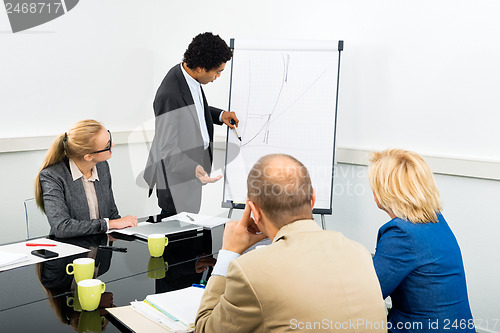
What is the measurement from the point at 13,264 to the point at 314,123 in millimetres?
1868

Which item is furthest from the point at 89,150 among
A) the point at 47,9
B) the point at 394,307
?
the point at 47,9

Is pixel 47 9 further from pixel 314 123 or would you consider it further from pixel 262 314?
→ pixel 262 314

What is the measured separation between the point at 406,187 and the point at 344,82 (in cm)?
185

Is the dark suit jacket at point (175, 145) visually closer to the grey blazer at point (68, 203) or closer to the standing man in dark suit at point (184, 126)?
the standing man in dark suit at point (184, 126)

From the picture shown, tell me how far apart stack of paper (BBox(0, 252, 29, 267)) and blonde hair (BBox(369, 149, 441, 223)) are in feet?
3.98

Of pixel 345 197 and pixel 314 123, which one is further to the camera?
pixel 345 197

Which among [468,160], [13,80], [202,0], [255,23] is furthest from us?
[202,0]

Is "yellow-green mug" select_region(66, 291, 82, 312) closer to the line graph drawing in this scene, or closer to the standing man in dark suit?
the standing man in dark suit

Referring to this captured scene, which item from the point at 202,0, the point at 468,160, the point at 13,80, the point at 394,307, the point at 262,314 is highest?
the point at 202,0

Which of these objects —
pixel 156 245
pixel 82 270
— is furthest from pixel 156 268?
pixel 82 270

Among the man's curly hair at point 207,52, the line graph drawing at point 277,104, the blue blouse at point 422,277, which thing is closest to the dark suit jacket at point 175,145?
the man's curly hair at point 207,52

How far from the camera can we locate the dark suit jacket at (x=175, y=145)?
2.93 meters

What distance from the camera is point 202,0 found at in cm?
407

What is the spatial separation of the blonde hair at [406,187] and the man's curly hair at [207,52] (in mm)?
1535
